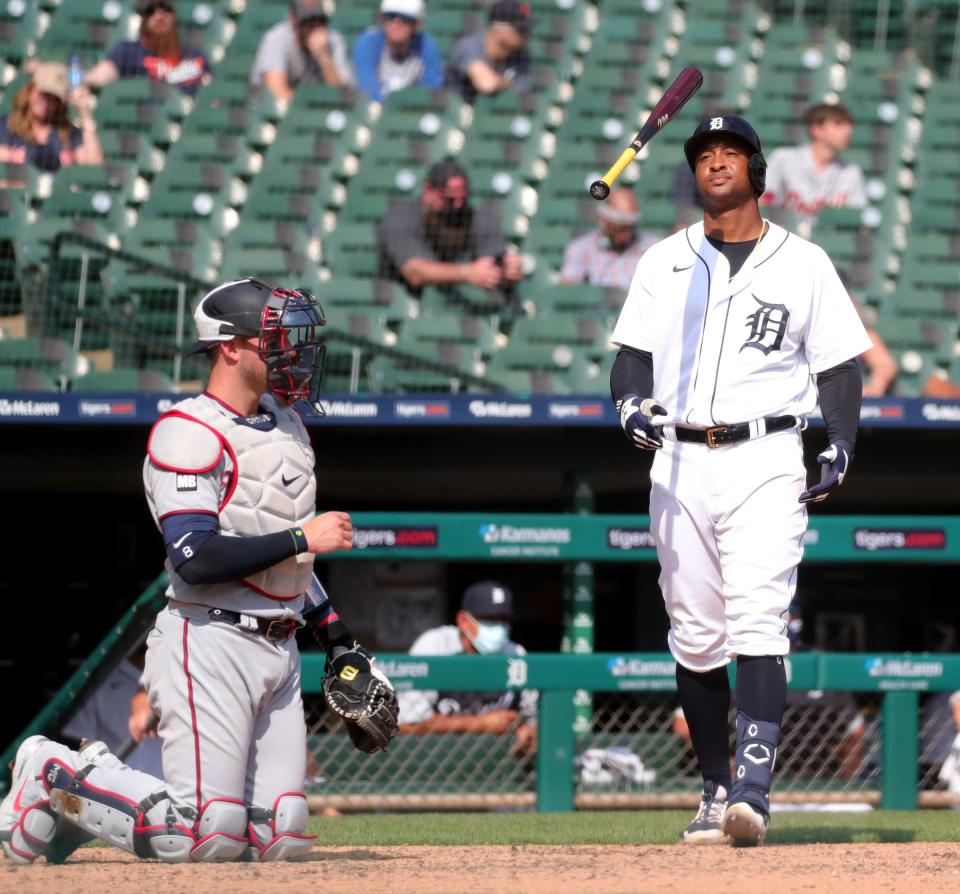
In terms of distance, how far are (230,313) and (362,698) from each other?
0.93 m

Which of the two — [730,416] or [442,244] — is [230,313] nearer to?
[730,416]

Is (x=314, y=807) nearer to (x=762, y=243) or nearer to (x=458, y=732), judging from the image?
(x=458, y=732)

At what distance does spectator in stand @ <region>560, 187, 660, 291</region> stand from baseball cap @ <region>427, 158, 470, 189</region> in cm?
76

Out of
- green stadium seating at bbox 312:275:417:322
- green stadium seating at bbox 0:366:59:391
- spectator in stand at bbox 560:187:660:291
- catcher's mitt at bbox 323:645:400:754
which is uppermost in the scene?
spectator in stand at bbox 560:187:660:291

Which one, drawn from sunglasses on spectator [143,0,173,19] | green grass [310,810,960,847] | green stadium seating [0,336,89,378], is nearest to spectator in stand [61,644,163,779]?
green grass [310,810,960,847]

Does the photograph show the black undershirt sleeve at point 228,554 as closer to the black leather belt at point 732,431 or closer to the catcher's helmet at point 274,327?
the catcher's helmet at point 274,327

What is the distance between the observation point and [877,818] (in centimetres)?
548

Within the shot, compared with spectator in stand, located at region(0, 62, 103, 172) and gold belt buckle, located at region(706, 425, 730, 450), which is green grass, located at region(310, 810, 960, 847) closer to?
gold belt buckle, located at region(706, 425, 730, 450)

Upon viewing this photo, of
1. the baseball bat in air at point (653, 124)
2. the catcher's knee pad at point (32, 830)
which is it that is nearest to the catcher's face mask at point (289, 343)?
the baseball bat in air at point (653, 124)

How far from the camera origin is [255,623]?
141 inches

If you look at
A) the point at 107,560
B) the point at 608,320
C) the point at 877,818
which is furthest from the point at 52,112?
the point at 877,818

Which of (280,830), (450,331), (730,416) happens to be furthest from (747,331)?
(450,331)

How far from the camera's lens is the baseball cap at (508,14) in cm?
1125

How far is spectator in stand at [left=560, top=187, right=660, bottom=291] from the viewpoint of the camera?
8992 millimetres
